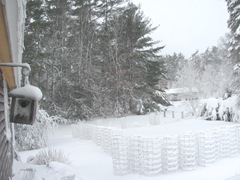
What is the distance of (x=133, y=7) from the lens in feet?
79.4

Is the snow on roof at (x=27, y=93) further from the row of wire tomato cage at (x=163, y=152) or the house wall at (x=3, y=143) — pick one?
the row of wire tomato cage at (x=163, y=152)

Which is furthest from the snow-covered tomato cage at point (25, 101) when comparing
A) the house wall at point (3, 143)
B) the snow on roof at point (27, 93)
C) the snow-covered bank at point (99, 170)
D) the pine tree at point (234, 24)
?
the pine tree at point (234, 24)

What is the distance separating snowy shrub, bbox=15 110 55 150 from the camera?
38.6 ft

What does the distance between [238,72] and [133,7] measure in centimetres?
1242

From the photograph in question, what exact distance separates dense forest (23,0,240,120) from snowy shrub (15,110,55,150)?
20.1 ft

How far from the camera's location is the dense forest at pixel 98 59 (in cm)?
2022

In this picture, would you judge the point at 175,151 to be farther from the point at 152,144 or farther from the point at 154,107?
the point at 154,107

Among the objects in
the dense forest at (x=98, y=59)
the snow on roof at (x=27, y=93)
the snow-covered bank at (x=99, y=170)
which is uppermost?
the dense forest at (x=98, y=59)

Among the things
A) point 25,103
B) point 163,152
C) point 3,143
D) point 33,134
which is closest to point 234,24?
point 163,152

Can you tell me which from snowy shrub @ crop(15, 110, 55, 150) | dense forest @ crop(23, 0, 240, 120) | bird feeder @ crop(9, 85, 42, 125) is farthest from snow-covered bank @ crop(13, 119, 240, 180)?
dense forest @ crop(23, 0, 240, 120)

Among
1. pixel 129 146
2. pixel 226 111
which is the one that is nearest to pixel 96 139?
pixel 129 146

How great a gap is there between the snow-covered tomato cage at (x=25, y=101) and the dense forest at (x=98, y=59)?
53.0 feet

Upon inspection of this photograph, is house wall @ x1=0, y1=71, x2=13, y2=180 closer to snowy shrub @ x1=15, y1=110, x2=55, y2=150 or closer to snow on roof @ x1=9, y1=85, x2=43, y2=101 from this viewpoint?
snow on roof @ x1=9, y1=85, x2=43, y2=101

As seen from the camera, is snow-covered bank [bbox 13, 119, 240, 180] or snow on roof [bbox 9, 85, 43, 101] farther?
snow-covered bank [bbox 13, 119, 240, 180]
